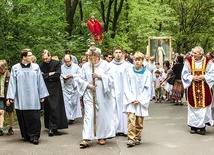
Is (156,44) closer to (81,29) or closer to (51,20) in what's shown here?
(81,29)

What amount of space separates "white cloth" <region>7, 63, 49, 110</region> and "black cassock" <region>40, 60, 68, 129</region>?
0.95 m

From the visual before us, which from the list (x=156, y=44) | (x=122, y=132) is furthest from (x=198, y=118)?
(x=156, y=44)

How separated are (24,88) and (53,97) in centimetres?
122

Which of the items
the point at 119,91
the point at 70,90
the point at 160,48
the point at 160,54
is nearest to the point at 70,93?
the point at 70,90

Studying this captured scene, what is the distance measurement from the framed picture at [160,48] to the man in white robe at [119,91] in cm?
1890

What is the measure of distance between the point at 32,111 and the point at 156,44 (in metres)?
21.3

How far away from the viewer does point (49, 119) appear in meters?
10.3

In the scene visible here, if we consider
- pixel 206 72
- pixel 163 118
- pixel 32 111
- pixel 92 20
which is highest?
pixel 92 20

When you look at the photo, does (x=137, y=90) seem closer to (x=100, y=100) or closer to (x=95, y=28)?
(x=100, y=100)

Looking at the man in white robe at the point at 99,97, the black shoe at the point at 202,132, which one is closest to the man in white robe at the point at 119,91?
the man in white robe at the point at 99,97

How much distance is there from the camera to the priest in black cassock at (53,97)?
10211 millimetres

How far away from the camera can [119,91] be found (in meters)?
10.3

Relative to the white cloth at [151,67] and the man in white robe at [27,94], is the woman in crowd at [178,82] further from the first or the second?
the man in white robe at [27,94]

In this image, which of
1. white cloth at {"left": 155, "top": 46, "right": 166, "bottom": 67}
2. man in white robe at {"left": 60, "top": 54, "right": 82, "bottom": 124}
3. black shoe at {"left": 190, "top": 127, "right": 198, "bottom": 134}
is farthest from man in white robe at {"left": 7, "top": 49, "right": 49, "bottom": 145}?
white cloth at {"left": 155, "top": 46, "right": 166, "bottom": 67}
